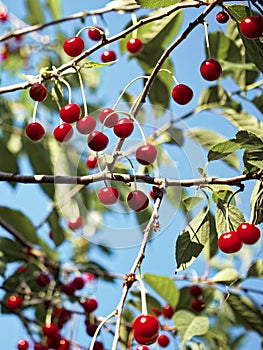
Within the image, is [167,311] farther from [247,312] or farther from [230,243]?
[230,243]

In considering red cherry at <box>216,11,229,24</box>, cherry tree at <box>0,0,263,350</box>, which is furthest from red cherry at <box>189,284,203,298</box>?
red cherry at <box>216,11,229,24</box>

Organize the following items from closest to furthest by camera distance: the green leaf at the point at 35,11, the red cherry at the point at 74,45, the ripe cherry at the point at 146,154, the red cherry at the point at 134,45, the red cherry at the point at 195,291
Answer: the ripe cherry at the point at 146,154 < the red cherry at the point at 74,45 < the red cherry at the point at 134,45 < the red cherry at the point at 195,291 < the green leaf at the point at 35,11

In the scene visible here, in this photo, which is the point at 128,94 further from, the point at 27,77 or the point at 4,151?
the point at 27,77

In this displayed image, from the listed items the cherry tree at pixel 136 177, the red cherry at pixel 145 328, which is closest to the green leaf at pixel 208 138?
the cherry tree at pixel 136 177

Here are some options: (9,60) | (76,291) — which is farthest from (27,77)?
(9,60)

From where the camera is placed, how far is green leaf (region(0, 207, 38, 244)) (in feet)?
8.03

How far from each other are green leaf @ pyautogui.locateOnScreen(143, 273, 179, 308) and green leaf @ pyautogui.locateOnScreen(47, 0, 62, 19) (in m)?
1.41

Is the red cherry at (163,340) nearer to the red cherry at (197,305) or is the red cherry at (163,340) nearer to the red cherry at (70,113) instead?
the red cherry at (197,305)

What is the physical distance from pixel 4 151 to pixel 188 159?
1.05 meters

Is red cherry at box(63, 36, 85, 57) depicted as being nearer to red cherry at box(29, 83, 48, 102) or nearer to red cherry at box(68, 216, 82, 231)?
red cherry at box(29, 83, 48, 102)

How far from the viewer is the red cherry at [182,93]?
144cm

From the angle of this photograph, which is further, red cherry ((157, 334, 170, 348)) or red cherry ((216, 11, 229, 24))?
red cherry ((157, 334, 170, 348))

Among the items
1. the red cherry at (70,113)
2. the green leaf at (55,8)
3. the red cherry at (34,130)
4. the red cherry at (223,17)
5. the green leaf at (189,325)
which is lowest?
the green leaf at (189,325)

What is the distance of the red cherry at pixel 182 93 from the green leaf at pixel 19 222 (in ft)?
3.92
